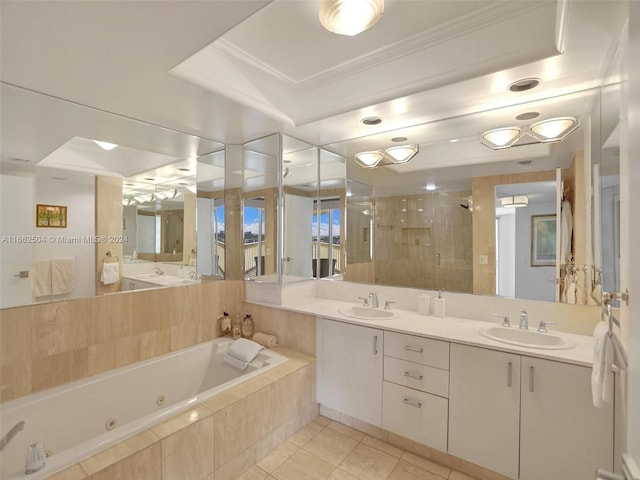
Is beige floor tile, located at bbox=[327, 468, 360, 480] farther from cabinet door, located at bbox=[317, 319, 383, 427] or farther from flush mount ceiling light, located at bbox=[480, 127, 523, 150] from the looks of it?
flush mount ceiling light, located at bbox=[480, 127, 523, 150]

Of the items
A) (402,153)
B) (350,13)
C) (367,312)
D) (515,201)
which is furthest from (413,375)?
(350,13)

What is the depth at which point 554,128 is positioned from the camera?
1.98 metres

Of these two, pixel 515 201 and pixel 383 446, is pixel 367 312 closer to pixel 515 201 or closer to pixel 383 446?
pixel 383 446

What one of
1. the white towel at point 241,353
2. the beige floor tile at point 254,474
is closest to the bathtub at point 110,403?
the white towel at point 241,353

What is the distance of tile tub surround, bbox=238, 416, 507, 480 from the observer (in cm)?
191

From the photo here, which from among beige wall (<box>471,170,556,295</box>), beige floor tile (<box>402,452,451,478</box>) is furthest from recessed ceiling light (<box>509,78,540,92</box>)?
beige floor tile (<box>402,452,451,478</box>)

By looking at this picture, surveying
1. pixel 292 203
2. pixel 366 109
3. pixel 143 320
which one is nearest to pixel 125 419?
pixel 143 320

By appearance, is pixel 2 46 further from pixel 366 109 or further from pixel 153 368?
pixel 153 368

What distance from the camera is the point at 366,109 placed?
210 cm

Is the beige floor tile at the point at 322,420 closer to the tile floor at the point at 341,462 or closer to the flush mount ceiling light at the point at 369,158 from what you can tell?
the tile floor at the point at 341,462

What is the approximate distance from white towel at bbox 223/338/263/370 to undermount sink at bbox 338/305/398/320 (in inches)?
31.1

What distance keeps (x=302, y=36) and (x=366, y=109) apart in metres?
0.63

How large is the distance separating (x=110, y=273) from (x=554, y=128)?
3228 millimetres

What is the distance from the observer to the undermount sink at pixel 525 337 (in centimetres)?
181
